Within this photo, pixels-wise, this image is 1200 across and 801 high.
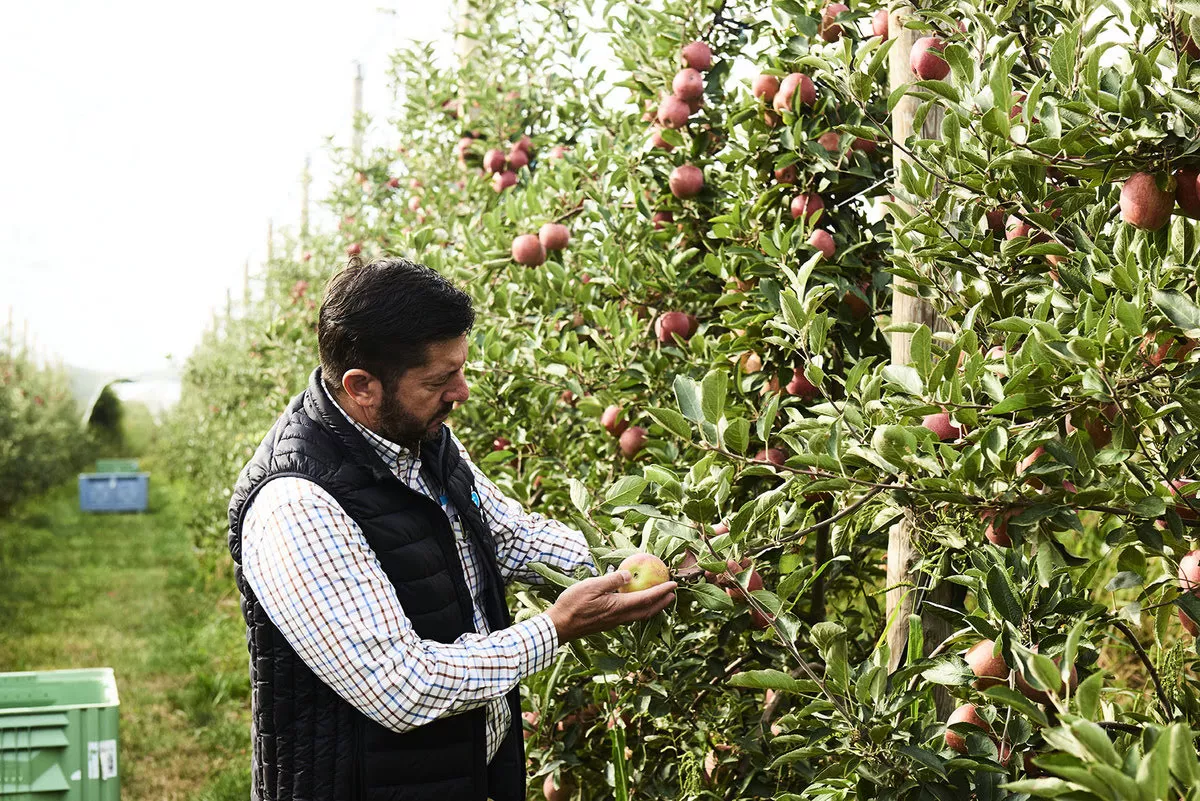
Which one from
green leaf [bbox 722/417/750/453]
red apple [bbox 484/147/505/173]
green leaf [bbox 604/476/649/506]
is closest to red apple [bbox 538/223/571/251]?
red apple [bbox 484/147/505/173]

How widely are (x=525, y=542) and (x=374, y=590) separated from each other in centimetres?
49

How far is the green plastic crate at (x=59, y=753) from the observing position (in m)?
2.70

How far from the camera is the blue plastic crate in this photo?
49.5 ft

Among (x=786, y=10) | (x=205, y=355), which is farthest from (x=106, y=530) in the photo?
(x=786, y=10)

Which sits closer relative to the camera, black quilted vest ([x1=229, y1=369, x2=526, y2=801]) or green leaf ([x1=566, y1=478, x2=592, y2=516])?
black quilted vest ([x1=229, y1=369, x2=526, y2=801])

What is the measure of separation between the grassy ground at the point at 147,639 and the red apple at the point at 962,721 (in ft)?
11.2

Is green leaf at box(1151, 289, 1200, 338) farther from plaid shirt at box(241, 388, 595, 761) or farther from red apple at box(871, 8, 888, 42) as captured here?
red apple at box(871, 8, 888, 42)

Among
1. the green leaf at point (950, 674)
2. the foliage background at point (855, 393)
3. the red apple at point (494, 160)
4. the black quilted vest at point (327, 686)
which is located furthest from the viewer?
the red apple at point (494, 160)

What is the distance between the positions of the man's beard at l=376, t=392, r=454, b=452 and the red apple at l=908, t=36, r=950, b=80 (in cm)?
102

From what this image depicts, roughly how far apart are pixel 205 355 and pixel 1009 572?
14551mm

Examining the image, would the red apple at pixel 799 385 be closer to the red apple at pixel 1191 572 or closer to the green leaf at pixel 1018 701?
the red apple at pixel 1191 572

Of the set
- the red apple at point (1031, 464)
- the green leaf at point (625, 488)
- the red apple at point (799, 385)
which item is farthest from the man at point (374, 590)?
the red apple at point (799, 385)

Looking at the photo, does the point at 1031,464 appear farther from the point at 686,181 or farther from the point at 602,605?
the point at 686,181

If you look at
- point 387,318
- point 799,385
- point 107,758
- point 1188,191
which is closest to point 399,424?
point 387,318
